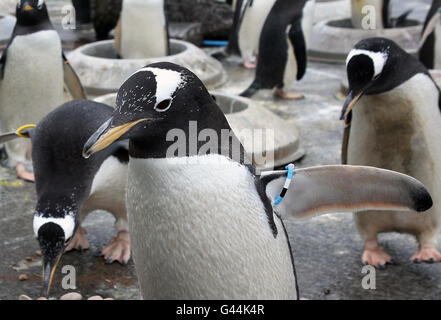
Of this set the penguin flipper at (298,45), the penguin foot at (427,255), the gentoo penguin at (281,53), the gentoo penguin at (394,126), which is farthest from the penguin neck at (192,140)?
the penguin flipper at (298,45)

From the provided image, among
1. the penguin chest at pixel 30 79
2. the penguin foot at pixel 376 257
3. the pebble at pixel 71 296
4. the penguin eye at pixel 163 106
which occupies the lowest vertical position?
the penguin foot at pixel 376 257

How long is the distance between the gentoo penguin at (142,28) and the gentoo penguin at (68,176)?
9.95 feet

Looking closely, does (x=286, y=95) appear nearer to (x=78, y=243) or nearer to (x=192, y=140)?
(x=78, y=243)

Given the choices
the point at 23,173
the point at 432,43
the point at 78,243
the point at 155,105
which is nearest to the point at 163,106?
the point at 155,105

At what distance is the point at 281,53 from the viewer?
17.5 ft

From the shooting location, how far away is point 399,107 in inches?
96.7

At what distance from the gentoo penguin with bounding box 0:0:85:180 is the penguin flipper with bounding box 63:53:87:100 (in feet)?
0.32

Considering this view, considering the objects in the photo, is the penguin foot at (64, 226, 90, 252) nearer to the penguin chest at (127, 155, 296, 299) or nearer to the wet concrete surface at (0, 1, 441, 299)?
the wet concrete surface at (0, 1, 441, 299)

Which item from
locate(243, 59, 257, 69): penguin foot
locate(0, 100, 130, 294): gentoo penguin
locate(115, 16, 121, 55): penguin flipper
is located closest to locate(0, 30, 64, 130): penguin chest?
locate(0, 100, 130, 294): gentoo penguin

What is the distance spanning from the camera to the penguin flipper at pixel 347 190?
1829 millimetres

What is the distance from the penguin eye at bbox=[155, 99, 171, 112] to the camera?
1.56m

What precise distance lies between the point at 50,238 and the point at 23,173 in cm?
154

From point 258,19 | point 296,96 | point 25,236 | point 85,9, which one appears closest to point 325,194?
point 25,236

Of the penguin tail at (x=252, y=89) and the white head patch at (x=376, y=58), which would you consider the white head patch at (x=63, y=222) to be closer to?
the white head patch at (x=376, y=58)
